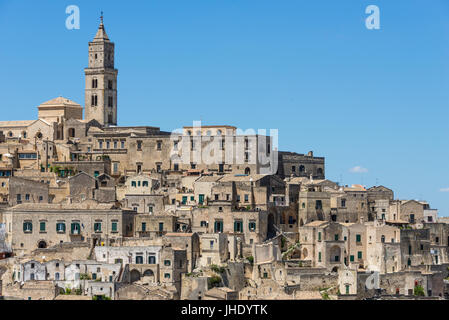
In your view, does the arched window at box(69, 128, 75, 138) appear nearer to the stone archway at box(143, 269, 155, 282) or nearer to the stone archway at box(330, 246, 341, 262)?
the stone archway at box(143, 269, 155, 282)

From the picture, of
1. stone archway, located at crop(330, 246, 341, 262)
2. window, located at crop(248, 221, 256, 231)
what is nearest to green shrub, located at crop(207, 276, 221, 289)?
window, located at crop(248, 221, 256, 231)

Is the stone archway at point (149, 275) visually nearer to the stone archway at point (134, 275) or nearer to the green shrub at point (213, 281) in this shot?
the stone archway at point (134, 275)

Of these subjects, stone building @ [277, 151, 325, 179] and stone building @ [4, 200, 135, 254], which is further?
stone building @ [277, 151, 325, 179]

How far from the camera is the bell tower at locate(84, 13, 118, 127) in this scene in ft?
271

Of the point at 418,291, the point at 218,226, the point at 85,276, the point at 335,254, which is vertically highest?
the point at 218,226

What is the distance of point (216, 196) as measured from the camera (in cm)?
6419

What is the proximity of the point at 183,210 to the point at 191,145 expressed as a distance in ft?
35.0

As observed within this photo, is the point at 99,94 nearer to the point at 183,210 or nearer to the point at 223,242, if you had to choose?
the point at 183,210

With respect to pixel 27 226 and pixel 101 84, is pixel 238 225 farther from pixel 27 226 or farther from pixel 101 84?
pixel 101 84

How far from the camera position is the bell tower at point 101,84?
271ft

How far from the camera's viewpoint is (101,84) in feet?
271

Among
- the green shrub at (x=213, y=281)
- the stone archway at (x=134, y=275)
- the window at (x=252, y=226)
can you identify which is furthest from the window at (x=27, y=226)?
the window at (x=252, y=226)

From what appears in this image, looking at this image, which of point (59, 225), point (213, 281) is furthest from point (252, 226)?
point (59, 225)
